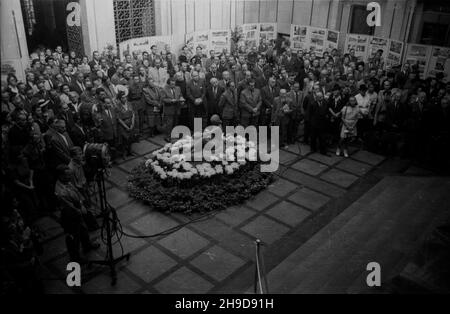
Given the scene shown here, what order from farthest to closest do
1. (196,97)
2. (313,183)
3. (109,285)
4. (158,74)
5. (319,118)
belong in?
(158,74) < (196,97) < (319,118) < (313,183) < (109,285)

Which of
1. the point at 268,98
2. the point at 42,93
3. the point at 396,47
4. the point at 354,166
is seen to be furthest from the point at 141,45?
the point at 396,47

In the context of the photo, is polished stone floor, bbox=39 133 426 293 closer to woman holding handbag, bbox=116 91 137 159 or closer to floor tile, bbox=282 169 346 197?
floor tile, bbox=282 169 346 197

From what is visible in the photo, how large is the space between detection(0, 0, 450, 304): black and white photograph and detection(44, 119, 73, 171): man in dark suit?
1.3 inches

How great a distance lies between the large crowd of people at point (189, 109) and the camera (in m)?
8.83

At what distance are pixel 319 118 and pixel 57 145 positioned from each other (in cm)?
673

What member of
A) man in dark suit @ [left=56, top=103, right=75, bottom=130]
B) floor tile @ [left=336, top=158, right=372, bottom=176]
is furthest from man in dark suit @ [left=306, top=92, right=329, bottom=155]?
man in dark suit @ [left=56, top=103, right=75, bottom=130]

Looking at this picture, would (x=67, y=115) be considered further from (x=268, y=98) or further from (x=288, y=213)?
(x=268, y=98)

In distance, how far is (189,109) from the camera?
1278cm

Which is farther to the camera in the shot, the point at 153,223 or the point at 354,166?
the point at 354,166

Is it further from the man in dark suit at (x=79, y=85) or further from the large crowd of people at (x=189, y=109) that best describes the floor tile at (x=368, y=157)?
the man in dark suit at (x=79, y=85)

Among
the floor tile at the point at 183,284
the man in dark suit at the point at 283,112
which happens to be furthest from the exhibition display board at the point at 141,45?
the floor tile at the point at 183,284

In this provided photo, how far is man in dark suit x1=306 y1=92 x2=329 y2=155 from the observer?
11.5m
